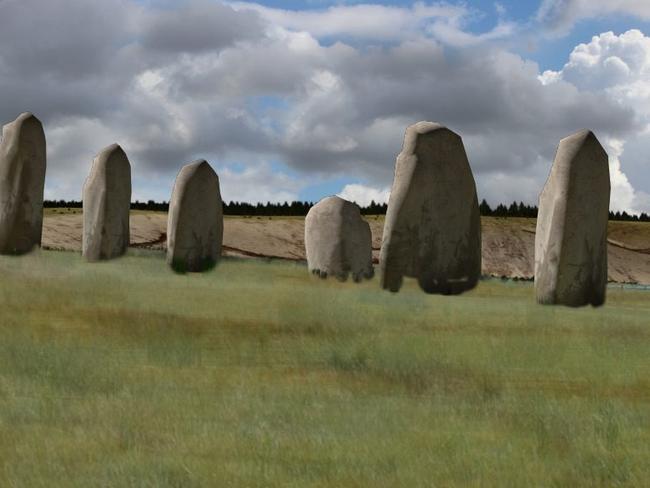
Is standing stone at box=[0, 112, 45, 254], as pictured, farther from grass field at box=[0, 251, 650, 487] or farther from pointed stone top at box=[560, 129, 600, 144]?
pointed stone top at box=[560, 129, 600, 144]

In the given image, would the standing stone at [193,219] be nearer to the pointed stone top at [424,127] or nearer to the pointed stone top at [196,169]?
the pointed stone top at [196,169]

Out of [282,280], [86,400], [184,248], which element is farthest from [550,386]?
[184,248]

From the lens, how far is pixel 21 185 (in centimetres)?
2642

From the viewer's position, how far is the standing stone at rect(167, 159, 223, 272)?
2525 centimetres

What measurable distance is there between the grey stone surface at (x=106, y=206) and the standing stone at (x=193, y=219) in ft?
7.07

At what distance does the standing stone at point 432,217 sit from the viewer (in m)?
21.5

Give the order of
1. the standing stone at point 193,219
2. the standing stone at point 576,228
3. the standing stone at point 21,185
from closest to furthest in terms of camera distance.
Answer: the standing stone at point 576,228 < the standing stone at point 193,219 < the standing stone at point 21,185

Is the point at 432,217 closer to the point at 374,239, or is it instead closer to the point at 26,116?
the point at 26,116

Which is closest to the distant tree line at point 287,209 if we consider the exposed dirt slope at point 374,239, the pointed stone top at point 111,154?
the exposed dirt slope at point 374,239

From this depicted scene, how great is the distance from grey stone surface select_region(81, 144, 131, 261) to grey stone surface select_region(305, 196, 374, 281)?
545 centimetres

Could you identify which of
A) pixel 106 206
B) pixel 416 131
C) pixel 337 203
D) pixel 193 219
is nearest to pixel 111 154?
pixel 106 206

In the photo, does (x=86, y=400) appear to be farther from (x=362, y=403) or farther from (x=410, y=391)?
(x=410, y=391)

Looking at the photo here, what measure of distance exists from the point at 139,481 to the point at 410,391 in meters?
4.35

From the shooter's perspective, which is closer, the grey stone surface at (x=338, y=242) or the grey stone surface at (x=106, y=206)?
the grey stone surface at (x=338, y=242)
